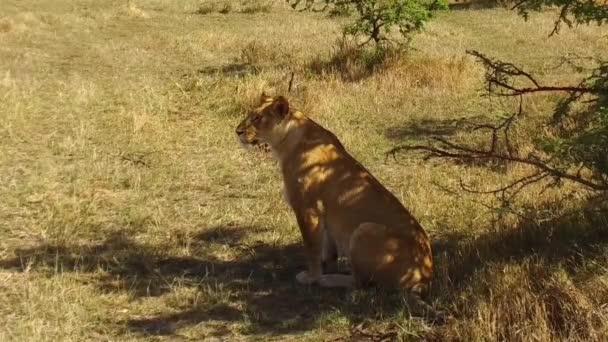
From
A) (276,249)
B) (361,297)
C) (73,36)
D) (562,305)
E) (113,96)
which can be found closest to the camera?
(562,305)

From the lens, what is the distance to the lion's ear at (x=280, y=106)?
5.85m

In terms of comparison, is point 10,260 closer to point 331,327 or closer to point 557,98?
point 331,327

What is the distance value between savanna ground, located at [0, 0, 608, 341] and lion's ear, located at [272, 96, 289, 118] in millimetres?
1265

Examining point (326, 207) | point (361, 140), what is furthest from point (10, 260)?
point (361, 140)

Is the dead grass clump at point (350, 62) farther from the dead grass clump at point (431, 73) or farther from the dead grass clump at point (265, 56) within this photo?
the dead grass clump at point (265, 56)

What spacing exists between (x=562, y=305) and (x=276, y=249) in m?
2.88

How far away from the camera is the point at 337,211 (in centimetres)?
555

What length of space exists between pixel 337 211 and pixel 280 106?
982 mm

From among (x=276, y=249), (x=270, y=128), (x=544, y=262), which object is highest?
(x=270, y=128)

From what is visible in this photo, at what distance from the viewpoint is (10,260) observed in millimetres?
6086

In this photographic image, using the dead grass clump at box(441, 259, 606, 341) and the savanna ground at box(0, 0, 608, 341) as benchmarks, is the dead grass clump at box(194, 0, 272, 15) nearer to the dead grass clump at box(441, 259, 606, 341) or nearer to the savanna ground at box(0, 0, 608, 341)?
the savanna ground at box(0, 0, 608, 341)

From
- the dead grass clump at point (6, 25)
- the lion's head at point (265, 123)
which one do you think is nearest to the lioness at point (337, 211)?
the lion's head at point (265, 123)

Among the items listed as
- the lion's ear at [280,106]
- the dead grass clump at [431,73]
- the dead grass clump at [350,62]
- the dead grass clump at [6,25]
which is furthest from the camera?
the dead grass clump at [6,25]

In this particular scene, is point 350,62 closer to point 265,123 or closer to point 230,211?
point 230,211
